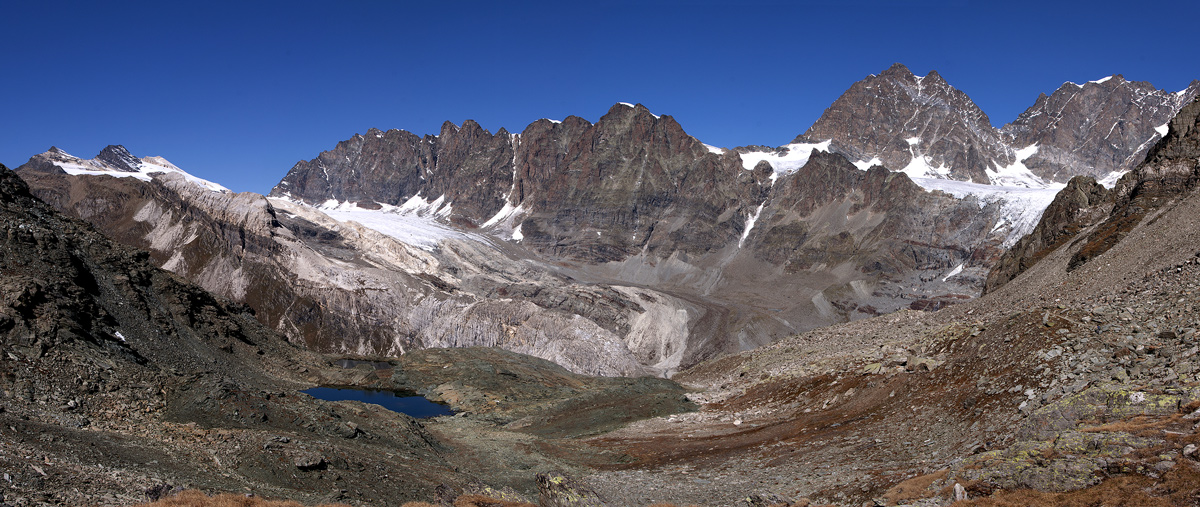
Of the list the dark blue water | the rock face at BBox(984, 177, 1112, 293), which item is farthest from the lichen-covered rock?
the rock face at BBox(984, 177, 1112, 293)

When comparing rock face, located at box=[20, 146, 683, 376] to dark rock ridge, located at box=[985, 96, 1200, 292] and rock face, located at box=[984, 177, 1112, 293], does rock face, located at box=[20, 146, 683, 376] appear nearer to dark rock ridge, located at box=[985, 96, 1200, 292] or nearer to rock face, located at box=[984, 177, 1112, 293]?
rock face, located at box=[984, 177, 1112, 293]

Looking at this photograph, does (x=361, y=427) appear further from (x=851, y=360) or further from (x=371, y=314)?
(x=371, y=314)

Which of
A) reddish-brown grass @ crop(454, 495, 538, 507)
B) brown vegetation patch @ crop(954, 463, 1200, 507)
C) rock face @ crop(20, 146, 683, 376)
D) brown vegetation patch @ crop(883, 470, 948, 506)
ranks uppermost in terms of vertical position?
rock face @ crop(20, 146, 683, 376)

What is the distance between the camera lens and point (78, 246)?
5738cm

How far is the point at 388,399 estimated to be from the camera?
80.9m

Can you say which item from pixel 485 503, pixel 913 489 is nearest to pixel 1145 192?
pixel 913 489

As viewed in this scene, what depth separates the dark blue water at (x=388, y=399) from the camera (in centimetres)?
7307

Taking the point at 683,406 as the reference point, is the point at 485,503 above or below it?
below

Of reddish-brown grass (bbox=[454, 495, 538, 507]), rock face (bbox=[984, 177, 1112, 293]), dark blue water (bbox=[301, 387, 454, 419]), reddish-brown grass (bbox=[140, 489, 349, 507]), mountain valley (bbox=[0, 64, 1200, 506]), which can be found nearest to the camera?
reddish-brown grass (bbox=[140, 489, 349, 507])

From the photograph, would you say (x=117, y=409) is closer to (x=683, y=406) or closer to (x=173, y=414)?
(x=173, y=414)

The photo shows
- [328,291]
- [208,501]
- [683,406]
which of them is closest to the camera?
[208,501]

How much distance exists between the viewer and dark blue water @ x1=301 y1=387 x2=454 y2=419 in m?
73.1

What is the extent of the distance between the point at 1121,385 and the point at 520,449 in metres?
30.2

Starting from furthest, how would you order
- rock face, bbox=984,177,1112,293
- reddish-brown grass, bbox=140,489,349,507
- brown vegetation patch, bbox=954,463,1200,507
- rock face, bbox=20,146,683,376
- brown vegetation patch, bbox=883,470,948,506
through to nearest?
rock face, bbox=20,146,683,376
rock face, bbox=984,177,1112,293
reddish-brown grass, bbox=140,489,349,507
brown vegetation patch, bbox=883,470,948,506
brown vegetation patch, bbox=954,463,1200,507
